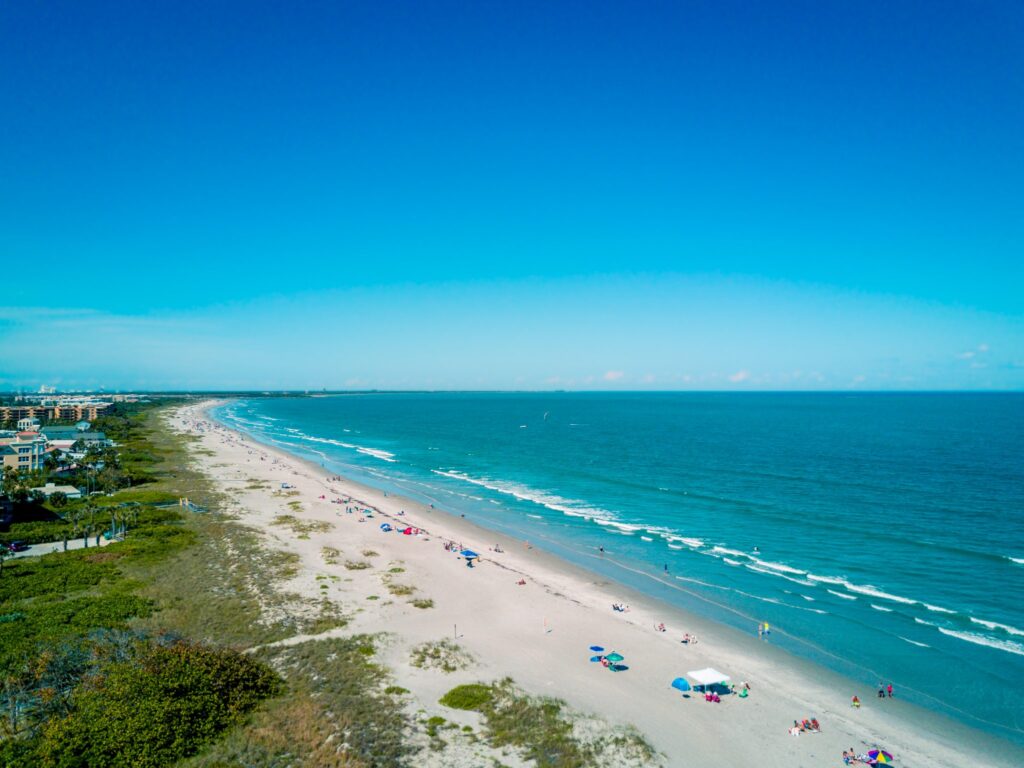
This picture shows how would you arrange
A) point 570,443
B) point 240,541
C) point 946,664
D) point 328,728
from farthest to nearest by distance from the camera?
point 570,443 → point 240,541 → point 946,664 → point 328,728

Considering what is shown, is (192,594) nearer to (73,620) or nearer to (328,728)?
(73,620)

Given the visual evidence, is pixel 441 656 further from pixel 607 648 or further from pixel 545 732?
pixel 607 648

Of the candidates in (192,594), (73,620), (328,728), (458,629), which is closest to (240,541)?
(192,594)

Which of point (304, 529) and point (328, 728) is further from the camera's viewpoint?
point (304, 529)

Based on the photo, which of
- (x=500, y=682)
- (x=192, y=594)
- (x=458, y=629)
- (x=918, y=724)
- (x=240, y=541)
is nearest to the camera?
(x=918, y=724)

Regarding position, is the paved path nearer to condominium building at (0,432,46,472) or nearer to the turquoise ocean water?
the turquoise ocean water

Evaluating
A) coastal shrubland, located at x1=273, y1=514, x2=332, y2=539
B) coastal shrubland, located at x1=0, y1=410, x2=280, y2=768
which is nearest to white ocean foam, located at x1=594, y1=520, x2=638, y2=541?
coastal shrubland, located at x1=273, y1=514, x2=332, y2=539

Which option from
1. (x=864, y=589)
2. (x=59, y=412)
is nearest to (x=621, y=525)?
(x=864, y=589)
